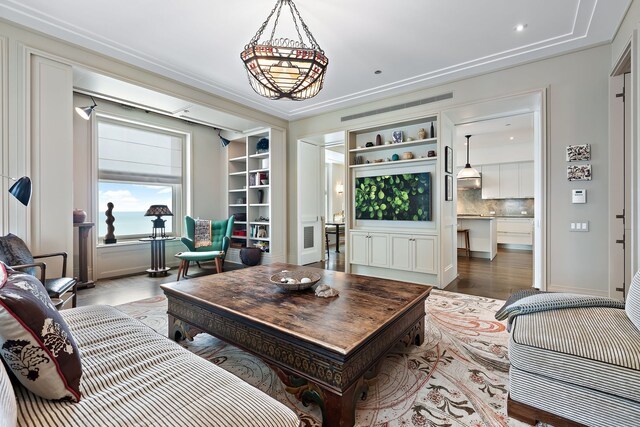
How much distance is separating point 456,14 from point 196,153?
5.15 m

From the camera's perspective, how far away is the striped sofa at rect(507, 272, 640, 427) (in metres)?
1.32

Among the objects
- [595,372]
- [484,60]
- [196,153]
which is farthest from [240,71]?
[595,372]

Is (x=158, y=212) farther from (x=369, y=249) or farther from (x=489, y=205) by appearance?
(x=489, y=205)

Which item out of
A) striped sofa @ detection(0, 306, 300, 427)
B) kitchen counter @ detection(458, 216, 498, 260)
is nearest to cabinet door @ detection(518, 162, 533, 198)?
kitchen counter @ detection(458, 216, 498, 260)

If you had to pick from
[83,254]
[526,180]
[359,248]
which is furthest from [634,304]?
[526,180]

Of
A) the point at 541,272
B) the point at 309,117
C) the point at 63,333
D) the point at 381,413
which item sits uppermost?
the point at 309,117

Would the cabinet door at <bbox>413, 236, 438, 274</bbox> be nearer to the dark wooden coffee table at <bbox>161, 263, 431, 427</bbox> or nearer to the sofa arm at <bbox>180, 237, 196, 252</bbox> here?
the dark wooden coffee table at <bbox>161, 263, 431, 427</bbox>

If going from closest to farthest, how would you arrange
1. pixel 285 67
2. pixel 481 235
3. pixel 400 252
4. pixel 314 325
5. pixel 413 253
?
pixel 314 325
pixel 285 67
pixel 413 253
pixel 400 252
pixel 481 235

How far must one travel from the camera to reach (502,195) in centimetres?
858

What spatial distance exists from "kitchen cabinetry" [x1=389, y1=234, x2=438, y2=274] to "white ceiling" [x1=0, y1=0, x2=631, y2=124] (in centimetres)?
236

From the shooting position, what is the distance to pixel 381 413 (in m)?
1.70

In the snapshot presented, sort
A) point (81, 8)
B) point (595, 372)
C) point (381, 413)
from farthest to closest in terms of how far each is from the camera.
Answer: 1. point (81, 8)
2. point (381, 413)
3. point (595, 372)

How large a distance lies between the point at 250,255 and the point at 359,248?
2058 mm

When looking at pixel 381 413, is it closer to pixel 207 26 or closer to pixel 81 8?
pixel 207 26
